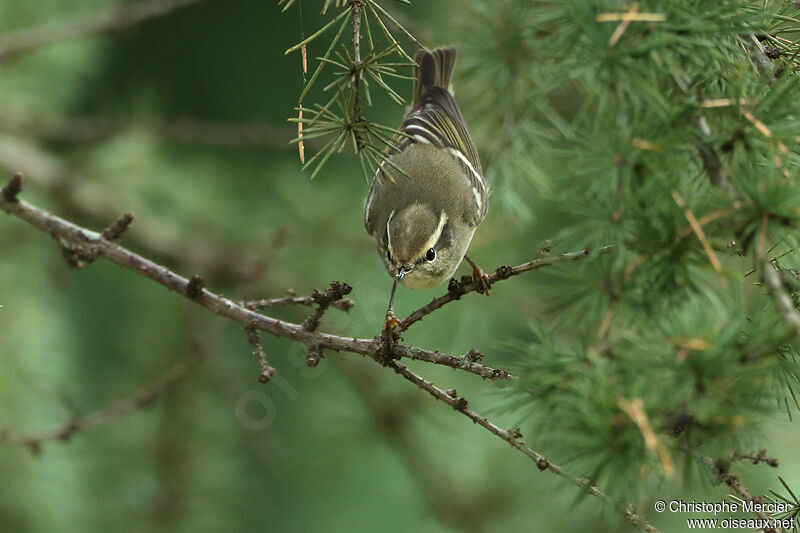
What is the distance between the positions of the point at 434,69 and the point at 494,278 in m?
1.78

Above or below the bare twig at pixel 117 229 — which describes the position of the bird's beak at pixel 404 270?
below

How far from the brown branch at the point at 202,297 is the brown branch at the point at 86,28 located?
1.31m

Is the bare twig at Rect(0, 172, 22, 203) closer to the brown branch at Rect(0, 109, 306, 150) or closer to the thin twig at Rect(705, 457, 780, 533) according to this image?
the brown branch at Rect(0, 109, 306, 150)

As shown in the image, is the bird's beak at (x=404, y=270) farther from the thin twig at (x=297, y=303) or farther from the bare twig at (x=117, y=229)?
the bare twig at (x=117, y=229)

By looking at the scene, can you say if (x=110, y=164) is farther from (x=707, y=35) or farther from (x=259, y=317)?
(x=707, y=35)

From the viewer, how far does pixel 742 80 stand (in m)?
1.31

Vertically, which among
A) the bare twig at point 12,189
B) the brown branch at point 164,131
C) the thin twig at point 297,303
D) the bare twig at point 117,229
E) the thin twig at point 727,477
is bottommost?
the thin twig at point 727,477

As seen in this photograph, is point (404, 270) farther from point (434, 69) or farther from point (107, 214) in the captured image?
point (107, 214)

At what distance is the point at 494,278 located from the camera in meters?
1.72

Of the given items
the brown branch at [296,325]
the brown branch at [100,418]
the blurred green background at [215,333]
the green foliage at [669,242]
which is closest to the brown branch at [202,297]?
the brown branch at [296,325]

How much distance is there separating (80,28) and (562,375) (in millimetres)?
2600

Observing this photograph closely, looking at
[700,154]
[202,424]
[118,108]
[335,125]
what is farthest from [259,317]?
[118,108]

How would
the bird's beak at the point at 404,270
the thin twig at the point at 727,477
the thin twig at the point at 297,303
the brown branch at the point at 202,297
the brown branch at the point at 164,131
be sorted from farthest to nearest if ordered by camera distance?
the brown branch at the point at 164,131 → the bird's beak at the point at 404,270 → the thin twig at the point at 297,303 → the brown branch at the point at 202,297 → the thin twig at the point at 727,477

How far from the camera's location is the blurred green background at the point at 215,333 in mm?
3102
